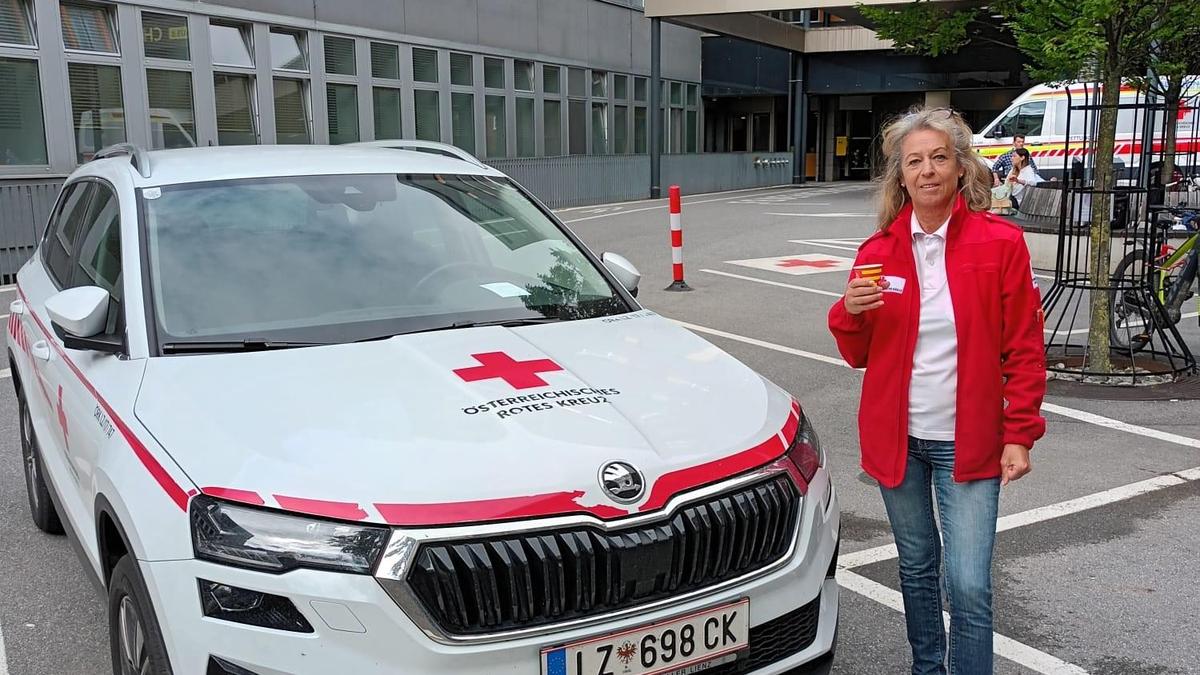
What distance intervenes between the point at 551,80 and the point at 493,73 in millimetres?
2452

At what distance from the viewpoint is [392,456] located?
2.58m

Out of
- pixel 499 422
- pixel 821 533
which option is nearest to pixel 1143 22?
pixel 821 533

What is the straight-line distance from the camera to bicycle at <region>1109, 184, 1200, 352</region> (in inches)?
323

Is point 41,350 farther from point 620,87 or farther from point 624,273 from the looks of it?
point 620,87

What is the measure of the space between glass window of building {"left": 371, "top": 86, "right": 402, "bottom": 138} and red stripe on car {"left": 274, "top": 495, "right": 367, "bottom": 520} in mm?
20968

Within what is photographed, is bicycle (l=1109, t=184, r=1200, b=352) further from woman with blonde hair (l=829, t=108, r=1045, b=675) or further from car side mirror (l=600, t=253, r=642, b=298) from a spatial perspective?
woman with blonde hair (l=829, t=108, r=1045, b=675)

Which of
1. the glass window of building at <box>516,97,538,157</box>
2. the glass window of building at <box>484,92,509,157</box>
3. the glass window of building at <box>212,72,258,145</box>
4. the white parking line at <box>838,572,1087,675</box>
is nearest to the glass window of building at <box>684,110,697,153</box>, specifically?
the glass window of building at <box>516,97,538,157</box>

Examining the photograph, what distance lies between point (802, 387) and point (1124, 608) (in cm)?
386

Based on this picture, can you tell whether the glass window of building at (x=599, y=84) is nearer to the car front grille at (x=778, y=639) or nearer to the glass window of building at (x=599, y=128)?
the glass window of building at (x=599, y=128)

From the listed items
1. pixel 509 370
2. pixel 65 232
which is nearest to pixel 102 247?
pixel 65 232

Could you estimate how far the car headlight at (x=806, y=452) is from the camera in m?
3.01

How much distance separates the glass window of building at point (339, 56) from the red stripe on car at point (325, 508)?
1999 centimetres

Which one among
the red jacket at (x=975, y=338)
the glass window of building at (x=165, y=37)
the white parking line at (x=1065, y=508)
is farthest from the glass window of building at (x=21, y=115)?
the red jacket at (x=975, y=338)

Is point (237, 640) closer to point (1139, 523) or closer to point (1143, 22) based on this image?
point (1139, 523)
